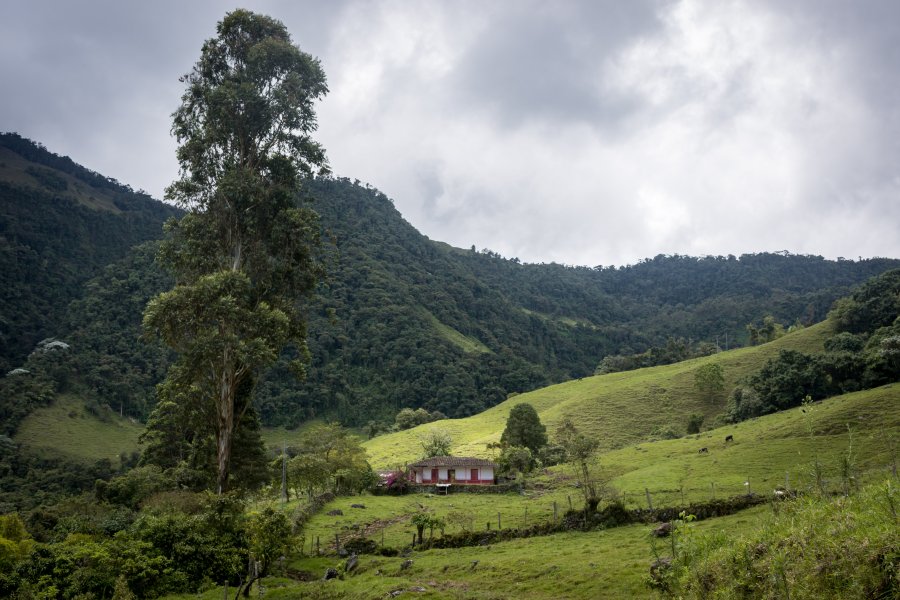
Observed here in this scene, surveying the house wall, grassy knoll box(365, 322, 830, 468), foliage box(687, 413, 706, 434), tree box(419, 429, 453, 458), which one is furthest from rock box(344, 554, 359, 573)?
foliage box(687, 413, 706, 434)

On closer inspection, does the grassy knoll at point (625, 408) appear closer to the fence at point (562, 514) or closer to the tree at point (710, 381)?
the tree at point (710, 381)

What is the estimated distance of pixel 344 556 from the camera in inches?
1119

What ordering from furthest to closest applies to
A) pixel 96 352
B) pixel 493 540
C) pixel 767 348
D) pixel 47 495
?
pixel 96 352
pixel 767 348
pixel 47 495
pixel 493 540

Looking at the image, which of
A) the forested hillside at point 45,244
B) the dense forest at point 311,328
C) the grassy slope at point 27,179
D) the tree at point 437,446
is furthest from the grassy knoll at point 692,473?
the grassy slope at point 27,179

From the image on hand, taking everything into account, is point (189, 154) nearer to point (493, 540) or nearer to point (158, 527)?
point (158, 527)

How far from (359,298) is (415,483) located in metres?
120

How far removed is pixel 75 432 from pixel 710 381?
106891mm

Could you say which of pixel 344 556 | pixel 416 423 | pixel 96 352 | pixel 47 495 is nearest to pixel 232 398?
pixel 344 556

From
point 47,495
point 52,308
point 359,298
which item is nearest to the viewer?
point 47,495

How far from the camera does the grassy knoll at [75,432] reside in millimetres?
93250

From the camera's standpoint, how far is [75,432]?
102562 millimetres

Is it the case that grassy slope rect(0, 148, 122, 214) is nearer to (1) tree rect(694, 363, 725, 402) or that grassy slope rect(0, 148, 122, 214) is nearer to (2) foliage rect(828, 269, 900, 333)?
(1) tree rect(694, 363, 725, 402)

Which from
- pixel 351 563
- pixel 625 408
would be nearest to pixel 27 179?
pixel 625 408

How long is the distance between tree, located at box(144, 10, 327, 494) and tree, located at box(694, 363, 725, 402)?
215ft
